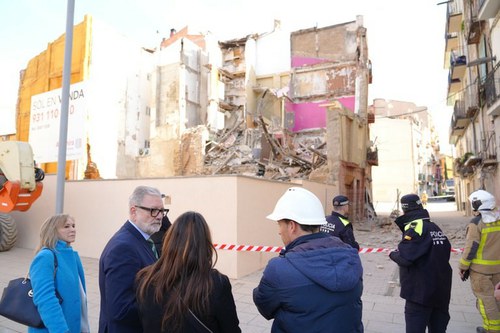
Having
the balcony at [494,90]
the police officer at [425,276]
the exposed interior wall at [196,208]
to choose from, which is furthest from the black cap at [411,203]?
the balcony at [494,90]

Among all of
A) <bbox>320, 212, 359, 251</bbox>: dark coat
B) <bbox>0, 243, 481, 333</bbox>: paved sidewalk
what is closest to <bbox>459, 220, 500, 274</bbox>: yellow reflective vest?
<bbox>0, 243, 481, 333</bbox>: paved sidewalk

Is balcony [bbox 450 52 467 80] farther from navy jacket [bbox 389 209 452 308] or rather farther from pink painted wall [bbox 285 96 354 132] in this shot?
navy jacket [bbox 389 209 452 308]

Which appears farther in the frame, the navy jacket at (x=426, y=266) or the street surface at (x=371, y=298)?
the street surface at (x=371, y=298)

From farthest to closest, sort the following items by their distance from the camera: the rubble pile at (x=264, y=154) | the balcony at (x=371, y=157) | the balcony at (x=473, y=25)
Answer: the balcony at (x=371, y=157)
the rubble pile at (x=264, y=154)
the balcony at (x=473, y=25)

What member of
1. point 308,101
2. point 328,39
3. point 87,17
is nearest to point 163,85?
point 87,17

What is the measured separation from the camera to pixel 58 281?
2.67 metres

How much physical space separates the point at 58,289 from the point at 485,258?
14.7 feet

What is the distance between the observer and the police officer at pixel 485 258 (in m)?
3.98

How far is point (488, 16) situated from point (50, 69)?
72.5ft

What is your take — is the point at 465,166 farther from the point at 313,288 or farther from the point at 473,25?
the point at 313,288

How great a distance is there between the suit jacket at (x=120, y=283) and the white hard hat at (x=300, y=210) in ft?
3.42

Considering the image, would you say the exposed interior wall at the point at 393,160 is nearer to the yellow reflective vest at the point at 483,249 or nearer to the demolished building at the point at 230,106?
the demolished building at the point at 230,106

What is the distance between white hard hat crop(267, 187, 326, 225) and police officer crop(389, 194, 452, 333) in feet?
6.33

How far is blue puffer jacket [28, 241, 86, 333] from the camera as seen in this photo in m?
2.51
